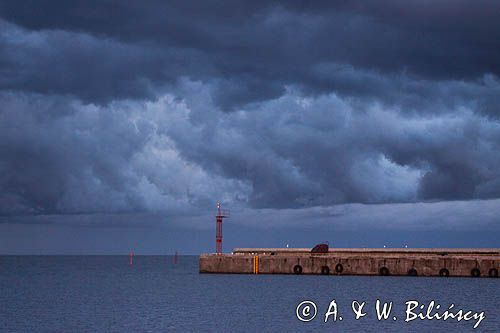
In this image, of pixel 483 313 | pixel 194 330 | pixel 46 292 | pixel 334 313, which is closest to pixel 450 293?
pixel 483 313

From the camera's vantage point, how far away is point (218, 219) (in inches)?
4872

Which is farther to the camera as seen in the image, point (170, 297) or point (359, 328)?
point (170, 297)

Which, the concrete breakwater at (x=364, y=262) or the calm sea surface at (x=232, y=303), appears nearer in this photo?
the calm sea surface at (x=232, y=303)

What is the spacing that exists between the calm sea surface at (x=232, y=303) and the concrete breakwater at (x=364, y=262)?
1.59 metres

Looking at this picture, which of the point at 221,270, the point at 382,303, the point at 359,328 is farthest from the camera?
the point at 221,270

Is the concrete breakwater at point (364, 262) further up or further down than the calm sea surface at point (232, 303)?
further up

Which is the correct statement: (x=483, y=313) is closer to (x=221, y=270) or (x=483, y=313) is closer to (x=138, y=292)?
(x=138, y=292)

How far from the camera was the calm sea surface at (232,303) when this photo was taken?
211 feet

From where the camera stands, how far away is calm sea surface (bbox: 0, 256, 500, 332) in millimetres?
64375

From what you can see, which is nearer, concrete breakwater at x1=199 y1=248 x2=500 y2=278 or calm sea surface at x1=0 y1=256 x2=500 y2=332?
calm sea surface at x1=0 y1=256 x2=500 y2=332

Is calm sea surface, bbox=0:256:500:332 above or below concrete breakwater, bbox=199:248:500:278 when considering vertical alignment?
below

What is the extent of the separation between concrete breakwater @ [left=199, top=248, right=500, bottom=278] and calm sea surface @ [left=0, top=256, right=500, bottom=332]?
1593mm

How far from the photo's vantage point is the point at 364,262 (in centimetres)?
11250

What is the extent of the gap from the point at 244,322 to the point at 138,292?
1484 inches
